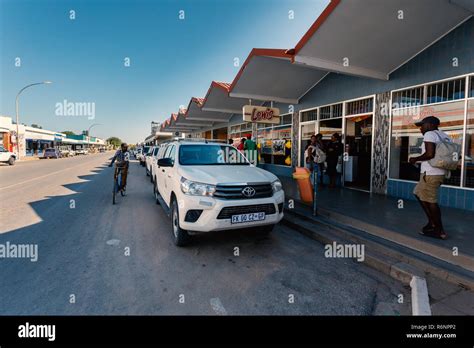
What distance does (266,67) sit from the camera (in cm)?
994

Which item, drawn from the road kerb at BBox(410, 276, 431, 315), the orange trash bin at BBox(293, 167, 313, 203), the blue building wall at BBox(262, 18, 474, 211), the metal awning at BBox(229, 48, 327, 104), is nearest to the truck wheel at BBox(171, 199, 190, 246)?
the road kerb at BBox(410, 276, 431, 315)

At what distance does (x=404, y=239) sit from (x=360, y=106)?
6.08 m

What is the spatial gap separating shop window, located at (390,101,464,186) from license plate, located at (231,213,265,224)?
5641 mm

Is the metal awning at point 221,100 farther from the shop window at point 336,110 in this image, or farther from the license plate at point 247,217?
the license plate at point 247,217

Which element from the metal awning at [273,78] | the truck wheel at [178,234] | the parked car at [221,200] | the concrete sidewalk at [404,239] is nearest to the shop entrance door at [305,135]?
the metal awning at [273,78]

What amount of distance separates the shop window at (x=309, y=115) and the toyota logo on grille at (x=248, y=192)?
8.11 m

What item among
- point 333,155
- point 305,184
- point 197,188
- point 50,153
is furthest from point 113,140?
point 197,188

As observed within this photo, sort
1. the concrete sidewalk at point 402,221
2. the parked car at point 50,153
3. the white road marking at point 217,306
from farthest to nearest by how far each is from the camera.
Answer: the parked car at point 50,153
the concrete sidewalk at point 402,221
the white road marking at point 217,306

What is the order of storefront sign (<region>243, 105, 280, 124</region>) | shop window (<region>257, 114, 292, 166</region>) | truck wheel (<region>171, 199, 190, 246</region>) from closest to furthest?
truck wheel (<region>171, 199, 190, 246</region>)
storefront sign (<region>243, 105, 280, 124</region>)
shop window (<region>257, 114, 292, 166</region>)

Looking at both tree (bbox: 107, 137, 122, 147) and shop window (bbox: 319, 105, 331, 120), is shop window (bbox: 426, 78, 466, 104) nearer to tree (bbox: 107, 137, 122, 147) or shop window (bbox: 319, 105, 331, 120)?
shop window (bbox: 319, 105, 331, 120)

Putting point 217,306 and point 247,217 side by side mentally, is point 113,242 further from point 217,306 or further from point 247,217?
point 217,306

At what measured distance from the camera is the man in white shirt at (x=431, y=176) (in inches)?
165

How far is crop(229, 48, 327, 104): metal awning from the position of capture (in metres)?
9.47
